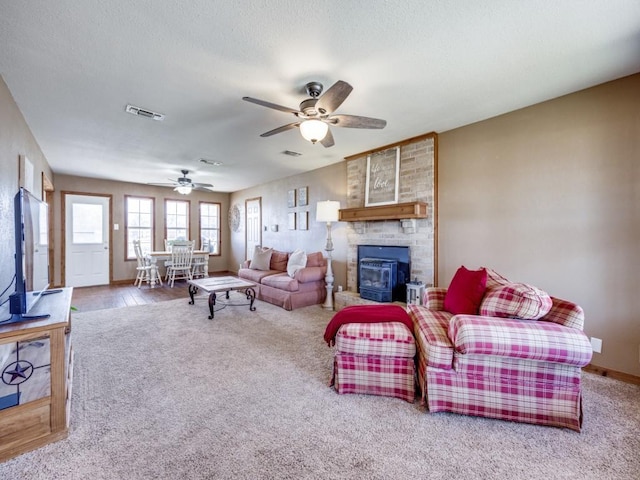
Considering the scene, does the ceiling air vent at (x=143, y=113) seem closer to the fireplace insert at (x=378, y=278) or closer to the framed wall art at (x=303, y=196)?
the framed wall art at (x=303, y=196)

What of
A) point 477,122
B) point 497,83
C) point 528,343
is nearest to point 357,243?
point 477,122

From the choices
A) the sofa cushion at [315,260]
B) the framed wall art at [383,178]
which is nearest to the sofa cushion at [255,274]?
the sofa cushion at [315,260]

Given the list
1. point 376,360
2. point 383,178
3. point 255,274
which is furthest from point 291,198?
point 376,360

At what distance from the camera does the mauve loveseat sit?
4645 millimetres

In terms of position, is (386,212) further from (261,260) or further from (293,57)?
(261,260)

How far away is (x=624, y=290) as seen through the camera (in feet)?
8.06

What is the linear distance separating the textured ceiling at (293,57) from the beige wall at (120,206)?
3.54 metres

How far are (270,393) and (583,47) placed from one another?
3.43 m

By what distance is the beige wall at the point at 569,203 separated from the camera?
8.02 feet

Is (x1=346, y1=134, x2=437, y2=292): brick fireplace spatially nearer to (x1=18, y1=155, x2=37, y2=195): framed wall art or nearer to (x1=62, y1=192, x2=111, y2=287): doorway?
(x1=18, y1=155, x2=37, y2=195): framed wall art

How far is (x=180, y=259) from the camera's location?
6.80m

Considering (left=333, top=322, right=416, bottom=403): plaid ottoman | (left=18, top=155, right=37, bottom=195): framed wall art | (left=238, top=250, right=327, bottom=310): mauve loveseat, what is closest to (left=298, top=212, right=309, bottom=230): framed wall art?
(left=238, top=250, right=327, bottom=310): mauve loveseat

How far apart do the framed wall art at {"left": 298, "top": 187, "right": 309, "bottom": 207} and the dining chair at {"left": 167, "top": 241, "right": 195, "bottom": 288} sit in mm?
2991

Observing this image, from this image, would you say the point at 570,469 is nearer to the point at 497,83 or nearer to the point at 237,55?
the point at 497,83
